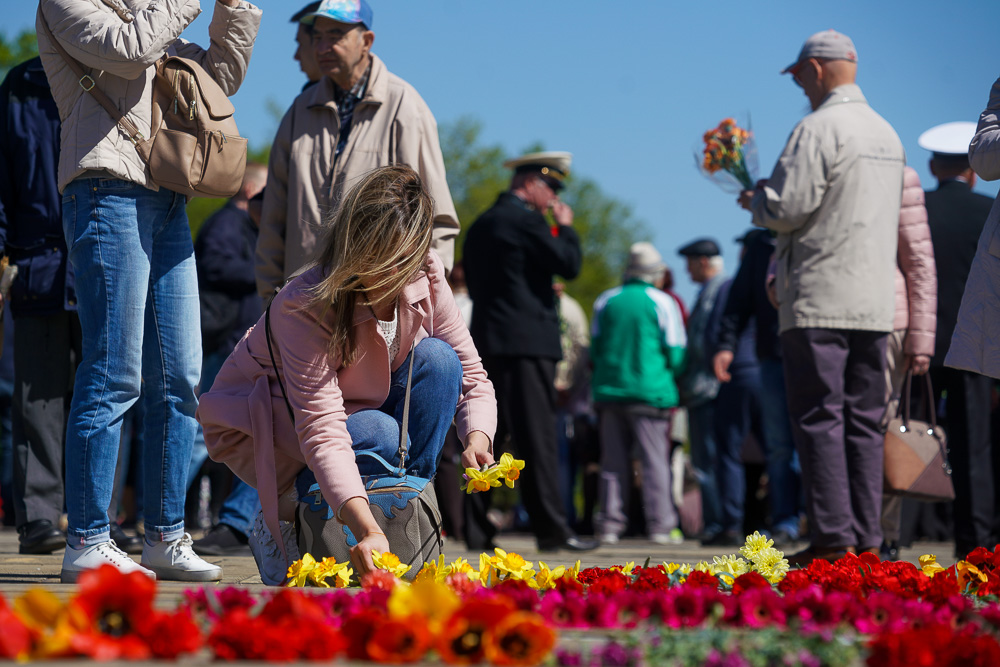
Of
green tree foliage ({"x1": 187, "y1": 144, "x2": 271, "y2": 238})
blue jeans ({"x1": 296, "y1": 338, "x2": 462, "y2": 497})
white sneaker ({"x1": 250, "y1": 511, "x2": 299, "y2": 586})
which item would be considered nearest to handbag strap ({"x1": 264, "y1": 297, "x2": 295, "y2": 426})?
blue jeans ({"x1": 296, "y1": 338, "x2": 462, "y2": 497})

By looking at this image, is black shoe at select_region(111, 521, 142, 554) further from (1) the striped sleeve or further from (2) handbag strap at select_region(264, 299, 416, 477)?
(1) the striped sleeve

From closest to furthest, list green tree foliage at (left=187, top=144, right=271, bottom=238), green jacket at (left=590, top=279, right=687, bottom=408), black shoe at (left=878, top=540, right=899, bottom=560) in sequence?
1. black shoe at (left=878, top=540, right=899, bottom=560)
2. green jacket at (left=590, top=279, right=687, bottom=408)
3. green tree foliage at (left=187, top=144, right=271, bottom=238)

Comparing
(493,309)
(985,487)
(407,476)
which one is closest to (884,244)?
(985,487)

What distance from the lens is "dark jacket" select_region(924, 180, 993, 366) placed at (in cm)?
595

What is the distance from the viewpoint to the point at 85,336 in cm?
353

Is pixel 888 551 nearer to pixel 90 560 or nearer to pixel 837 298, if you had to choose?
pixel 837 298

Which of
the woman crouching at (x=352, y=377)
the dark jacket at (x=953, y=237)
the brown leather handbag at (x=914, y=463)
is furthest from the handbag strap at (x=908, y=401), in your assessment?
the woman crouching at (x=352, y=377)

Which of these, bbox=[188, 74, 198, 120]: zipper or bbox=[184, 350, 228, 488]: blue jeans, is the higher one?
bbox=[188, 74, 198, 120]: zipper

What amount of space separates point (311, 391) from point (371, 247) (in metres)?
0.44

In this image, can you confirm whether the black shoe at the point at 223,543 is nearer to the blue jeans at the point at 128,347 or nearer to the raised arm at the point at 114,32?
the blue jeans at the point at 128,347

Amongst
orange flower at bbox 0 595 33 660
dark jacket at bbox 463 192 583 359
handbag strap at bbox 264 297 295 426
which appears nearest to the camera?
orange flower at bbox 0 595 33 660

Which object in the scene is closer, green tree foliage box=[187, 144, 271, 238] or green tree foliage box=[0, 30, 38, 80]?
green tree foliage box=[0, 30, 38, 80]

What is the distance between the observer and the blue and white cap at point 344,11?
15.0 feet

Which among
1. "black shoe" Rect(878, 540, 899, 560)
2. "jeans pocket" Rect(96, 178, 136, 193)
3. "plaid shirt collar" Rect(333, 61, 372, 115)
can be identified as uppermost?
"plaid shirt collar" Rect(333, 61, 372, 115)
